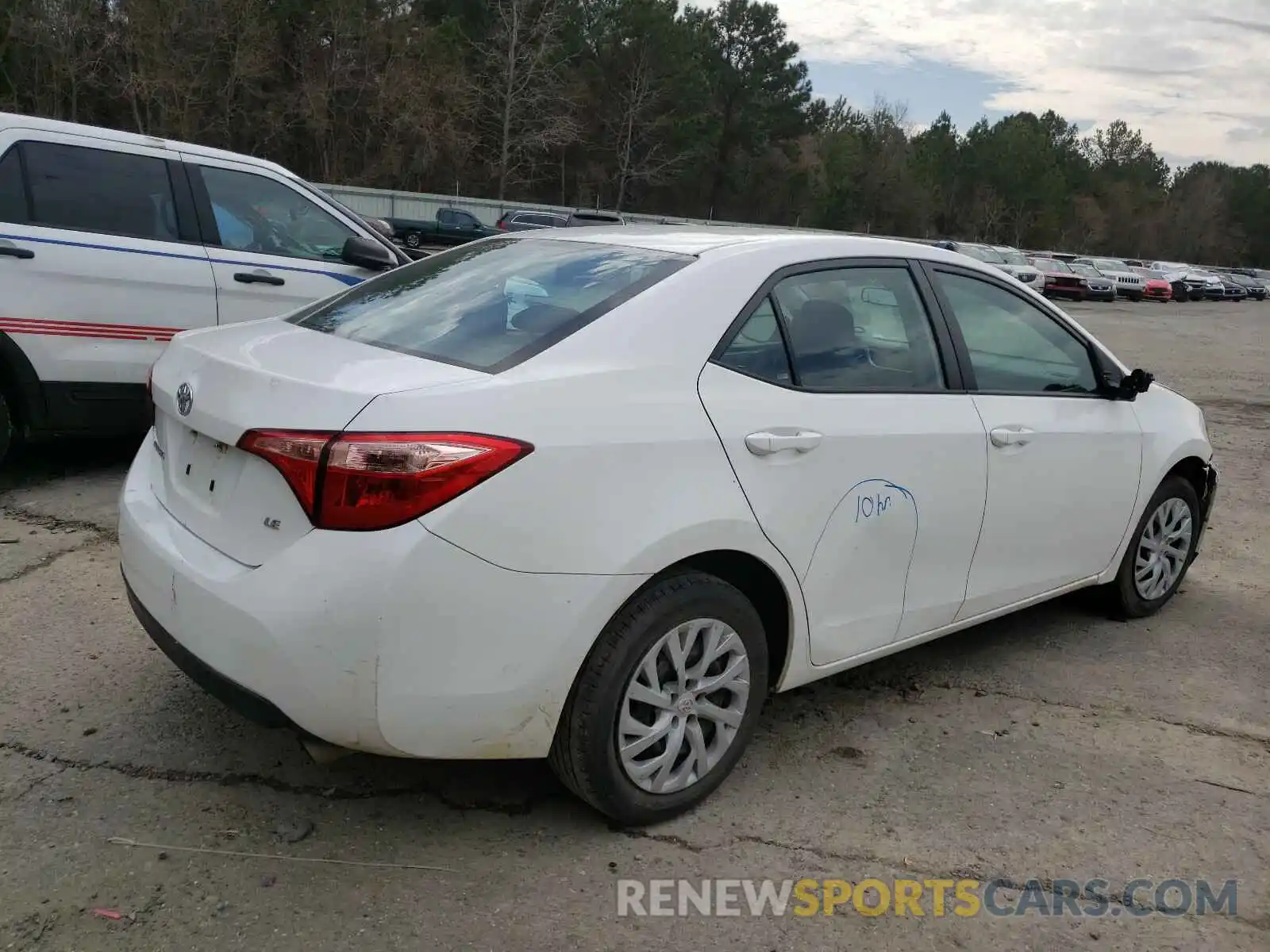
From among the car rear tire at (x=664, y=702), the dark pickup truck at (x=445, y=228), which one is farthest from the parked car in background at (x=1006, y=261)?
the car rear tire at (x=664, y=702)

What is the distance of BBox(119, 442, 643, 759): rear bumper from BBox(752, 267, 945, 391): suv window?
1024 millimetres

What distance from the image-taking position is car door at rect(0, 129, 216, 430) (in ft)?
17.3

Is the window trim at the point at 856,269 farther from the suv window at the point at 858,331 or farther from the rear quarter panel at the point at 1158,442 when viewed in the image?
the rear quarter panel at the point at 1158,442

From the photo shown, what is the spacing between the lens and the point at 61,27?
124ft

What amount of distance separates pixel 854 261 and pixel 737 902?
2.02 metres

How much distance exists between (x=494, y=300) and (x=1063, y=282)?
1509 inches

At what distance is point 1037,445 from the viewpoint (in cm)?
387

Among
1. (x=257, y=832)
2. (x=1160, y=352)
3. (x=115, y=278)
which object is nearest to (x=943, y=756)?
(x=257, y=832)

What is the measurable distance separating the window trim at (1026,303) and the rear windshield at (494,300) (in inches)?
43.2

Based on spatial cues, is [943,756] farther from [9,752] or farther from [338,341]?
[9,752]

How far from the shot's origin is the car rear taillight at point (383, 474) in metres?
2.40

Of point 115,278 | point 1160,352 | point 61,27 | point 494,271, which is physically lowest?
point 1160,352

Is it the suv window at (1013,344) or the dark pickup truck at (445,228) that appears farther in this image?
the dark pickup truck at (445,228)

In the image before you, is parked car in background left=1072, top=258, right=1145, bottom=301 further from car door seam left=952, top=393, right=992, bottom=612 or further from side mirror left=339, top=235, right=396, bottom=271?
car door seam left=952, top=393, right=992, bottom=612
